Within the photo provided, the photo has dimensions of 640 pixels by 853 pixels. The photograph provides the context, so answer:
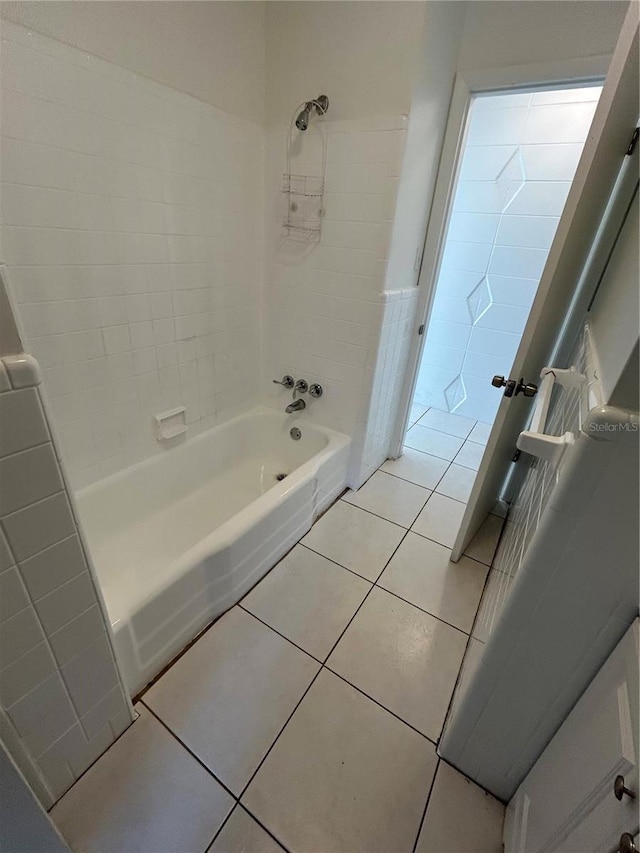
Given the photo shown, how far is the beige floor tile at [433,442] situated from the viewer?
262 centimetres

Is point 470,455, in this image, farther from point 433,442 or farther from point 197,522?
point 197,522

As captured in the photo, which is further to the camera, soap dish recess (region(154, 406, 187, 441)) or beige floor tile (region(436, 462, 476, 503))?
beige floor tile (region(436, 462, 476, 503))

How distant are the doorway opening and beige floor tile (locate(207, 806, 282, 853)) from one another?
4.31 ft

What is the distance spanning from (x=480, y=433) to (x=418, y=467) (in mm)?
817

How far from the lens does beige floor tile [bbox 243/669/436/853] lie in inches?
36.4

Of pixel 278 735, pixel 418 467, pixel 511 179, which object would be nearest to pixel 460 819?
pixel 278 735

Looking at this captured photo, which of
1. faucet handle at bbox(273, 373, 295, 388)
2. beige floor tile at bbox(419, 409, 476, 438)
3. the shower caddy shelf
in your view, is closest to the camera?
the shower caddy shelf

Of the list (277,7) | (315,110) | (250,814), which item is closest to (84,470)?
(250,814)

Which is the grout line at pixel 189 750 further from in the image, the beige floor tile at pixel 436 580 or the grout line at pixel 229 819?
the beige floor tile at pixel 436 580

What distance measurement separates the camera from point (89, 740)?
3.18ft

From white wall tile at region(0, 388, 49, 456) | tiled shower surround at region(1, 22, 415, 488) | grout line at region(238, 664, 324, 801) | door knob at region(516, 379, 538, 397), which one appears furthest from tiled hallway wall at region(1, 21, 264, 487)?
door knob at region(516, 379, 538, 397)

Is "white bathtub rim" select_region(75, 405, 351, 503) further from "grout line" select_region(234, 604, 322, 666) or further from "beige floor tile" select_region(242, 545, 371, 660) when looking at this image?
"grout line" select_region(234, 604, 322, 666)

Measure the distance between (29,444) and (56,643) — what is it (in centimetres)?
48

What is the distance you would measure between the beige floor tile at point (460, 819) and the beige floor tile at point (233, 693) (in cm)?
45
